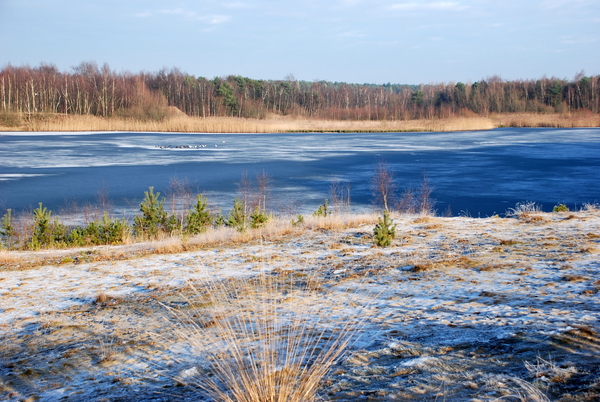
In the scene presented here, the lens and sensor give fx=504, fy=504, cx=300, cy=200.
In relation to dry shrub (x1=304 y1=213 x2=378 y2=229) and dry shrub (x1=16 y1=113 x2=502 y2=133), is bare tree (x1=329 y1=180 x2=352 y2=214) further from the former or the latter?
dry shrub (x1=16 y1=113 x2=502 y2=133)

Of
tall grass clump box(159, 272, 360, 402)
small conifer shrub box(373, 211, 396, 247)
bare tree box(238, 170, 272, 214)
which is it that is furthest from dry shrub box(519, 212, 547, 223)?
bare tree box(238, 170, 272, 214)

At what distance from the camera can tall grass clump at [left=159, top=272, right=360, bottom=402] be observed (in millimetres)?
2726

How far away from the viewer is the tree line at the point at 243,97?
2719 inches

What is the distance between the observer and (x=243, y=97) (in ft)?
296

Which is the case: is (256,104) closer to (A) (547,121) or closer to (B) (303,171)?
(A) (547,121)

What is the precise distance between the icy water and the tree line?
3390cm

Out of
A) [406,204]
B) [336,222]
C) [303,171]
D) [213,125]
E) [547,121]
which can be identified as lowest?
[406,204]

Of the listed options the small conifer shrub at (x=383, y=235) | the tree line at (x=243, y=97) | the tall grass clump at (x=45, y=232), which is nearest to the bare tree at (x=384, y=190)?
the small conifer shrub at (x=383, y=235)

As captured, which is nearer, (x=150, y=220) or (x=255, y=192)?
(x=150, y=220)

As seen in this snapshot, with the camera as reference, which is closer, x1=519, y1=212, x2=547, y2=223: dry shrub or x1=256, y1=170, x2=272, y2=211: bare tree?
x1=519, y1=212, x2=547, y2=223: dry shrub

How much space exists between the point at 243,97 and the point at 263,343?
3513 inches

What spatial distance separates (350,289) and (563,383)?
268 centimetres

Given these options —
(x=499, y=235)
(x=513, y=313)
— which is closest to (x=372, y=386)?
(x=513, y=313)

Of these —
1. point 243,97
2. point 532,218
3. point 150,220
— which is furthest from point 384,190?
point 243,97
